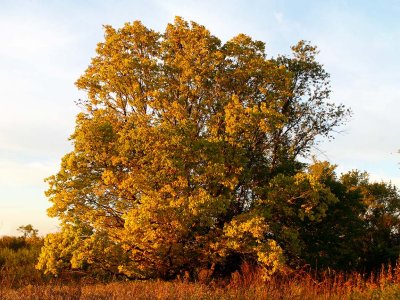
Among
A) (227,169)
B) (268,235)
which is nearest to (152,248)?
(227,169)

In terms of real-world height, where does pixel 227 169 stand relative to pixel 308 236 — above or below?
above

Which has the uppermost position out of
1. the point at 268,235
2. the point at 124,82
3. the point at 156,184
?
the point at 124,82

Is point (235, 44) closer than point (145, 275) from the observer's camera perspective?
No

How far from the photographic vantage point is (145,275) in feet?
73.5

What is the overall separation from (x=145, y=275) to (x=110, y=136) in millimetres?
6873

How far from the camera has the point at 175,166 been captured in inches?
780

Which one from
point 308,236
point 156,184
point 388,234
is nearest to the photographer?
point 156,184

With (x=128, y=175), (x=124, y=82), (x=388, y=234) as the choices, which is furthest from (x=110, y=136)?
(x=388, y=234)

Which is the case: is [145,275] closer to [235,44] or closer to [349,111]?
[235,44]

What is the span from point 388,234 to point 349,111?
Result: 14.7 meters

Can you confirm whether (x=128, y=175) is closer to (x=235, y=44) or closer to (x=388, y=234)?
(x=235, y=44)

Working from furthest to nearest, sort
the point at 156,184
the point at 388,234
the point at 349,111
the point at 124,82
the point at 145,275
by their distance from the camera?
the point at 388,234, the point at 349,111, the point at 124,82, the point at 145,275, the point at 156,184

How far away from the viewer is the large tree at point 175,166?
66.1 feet

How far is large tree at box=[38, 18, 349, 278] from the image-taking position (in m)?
20.1
